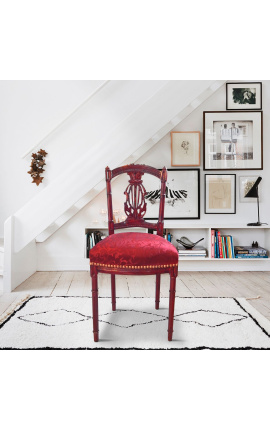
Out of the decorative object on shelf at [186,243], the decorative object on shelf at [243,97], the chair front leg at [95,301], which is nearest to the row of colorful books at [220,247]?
the decorative object on shelf at [186,243]

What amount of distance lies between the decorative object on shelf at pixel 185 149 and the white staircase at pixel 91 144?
0.58 ft

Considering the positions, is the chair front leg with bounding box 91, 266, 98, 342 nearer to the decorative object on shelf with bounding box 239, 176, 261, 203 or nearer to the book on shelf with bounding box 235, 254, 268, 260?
the book on shelf with bounding box 235, 254, 268, 260

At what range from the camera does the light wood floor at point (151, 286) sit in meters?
3.16

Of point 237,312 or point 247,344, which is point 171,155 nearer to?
point 237,312

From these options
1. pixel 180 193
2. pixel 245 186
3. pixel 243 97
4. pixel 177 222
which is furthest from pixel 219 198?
pixel 243 97

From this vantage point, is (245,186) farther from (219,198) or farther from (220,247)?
(220,247)

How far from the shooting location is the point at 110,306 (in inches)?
109

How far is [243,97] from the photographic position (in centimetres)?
459

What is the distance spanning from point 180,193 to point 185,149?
539mm

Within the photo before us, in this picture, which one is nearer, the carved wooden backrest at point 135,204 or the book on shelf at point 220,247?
the carved wooden backrest at point 135,204

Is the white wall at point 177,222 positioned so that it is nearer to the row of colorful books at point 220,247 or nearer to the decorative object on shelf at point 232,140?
the decorative object on shelf at point 232,140

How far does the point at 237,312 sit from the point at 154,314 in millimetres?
571

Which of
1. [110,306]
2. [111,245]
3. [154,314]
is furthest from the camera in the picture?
[110,306]


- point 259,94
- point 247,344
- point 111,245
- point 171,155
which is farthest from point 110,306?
point 259,94
